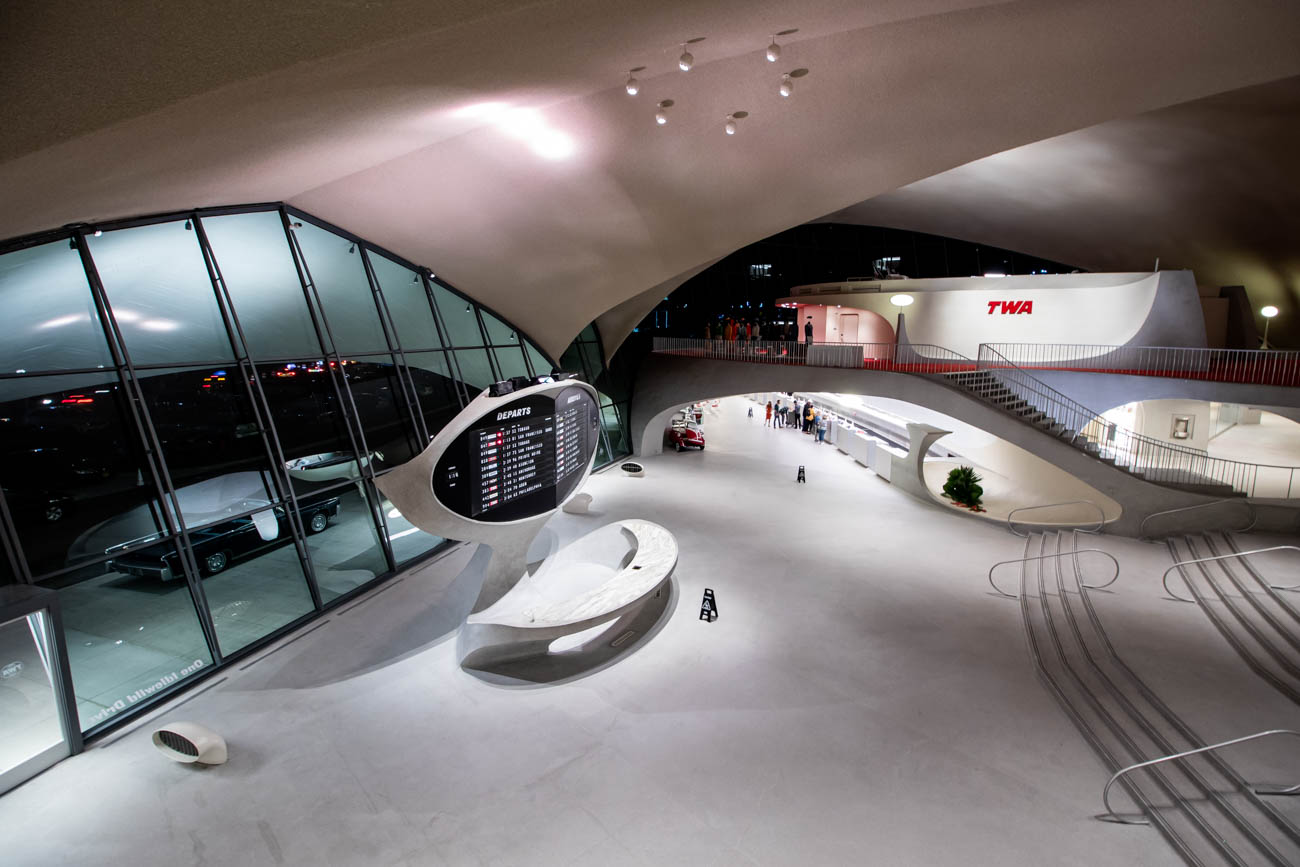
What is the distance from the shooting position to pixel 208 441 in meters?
8.70

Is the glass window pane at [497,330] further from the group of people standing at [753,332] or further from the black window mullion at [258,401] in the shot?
the black window mullion at [258,401]

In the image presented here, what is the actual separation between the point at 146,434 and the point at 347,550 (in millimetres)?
4218

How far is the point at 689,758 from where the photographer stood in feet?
19.8

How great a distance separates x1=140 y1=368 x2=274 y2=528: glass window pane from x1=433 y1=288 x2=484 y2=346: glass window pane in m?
5.47

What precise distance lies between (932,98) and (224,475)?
11.5 meters

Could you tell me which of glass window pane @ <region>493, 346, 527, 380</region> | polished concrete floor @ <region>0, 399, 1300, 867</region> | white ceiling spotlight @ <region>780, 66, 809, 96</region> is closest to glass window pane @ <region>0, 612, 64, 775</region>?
polished concrete floor @ <region>0, 399, 1300, 867</region>

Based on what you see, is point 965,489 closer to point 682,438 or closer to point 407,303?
point 682,438

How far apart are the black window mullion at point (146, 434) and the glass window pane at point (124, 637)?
487mm

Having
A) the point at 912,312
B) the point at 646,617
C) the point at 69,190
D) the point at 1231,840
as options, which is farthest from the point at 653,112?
the point at 912,312

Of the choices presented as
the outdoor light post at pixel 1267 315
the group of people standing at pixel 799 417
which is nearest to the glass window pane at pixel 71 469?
the group of people standing at pixel 799 417

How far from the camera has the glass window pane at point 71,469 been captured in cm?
673

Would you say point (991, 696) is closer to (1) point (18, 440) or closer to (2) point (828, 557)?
(2) point (828, 557)

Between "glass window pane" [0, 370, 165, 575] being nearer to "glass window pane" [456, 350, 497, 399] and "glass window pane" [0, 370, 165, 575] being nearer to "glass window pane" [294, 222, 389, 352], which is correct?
"glass window pane" [294, 222, 389, 352]

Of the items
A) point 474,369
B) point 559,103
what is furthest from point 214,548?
point 559,103
